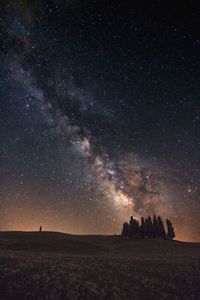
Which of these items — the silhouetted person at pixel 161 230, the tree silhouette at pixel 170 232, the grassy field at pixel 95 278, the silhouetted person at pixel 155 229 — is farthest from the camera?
the tree silhouette at pixel 170 232

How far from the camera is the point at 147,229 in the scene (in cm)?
5666

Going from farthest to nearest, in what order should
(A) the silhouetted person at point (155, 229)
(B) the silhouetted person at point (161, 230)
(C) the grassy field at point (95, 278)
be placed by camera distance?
(A) the silhouetted person at point (155, 229) → (B) the silhouetted person at point (161, 230) → (C) the grassy field at point (95, 278)

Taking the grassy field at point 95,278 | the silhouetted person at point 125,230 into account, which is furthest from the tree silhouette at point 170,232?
the grassy field at point 95,278

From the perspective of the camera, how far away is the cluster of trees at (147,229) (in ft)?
184

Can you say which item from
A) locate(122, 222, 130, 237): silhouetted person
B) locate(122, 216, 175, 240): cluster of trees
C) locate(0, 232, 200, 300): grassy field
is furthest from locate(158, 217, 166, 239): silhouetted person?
locate(0, 232, 200, 300): grassy field

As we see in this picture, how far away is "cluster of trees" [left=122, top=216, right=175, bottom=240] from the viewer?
56.1 meters

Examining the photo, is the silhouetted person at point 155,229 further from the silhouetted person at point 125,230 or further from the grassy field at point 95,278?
the grassy field at point 95,278

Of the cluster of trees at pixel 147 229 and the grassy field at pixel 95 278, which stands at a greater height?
the cluster of trees at pixel 147 229

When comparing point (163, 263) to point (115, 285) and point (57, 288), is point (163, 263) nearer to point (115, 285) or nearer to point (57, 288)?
point (115, 285)

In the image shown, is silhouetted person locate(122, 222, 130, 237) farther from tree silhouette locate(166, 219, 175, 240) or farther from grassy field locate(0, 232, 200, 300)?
grassy field locate(0, 232, 200, 300)

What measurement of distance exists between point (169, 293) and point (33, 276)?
31.1 feet

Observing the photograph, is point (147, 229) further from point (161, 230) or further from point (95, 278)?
point (95, 278)

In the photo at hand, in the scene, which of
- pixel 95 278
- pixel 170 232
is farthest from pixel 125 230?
pixel 95 278

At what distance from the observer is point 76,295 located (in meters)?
15.8
